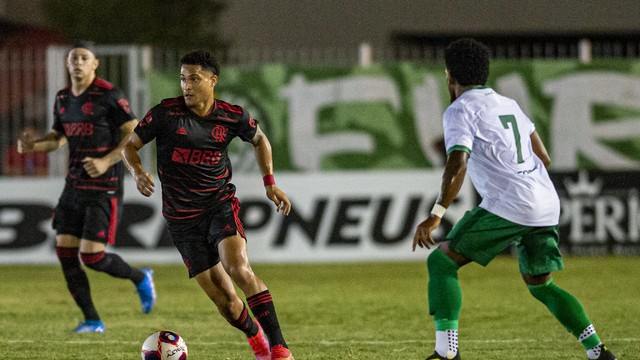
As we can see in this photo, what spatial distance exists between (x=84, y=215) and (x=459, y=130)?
431 centimetres

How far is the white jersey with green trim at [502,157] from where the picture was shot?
22.6 ft

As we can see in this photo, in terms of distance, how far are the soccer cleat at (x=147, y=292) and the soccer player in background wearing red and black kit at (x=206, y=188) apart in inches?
129

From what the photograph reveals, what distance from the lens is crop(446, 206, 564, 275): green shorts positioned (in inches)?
273

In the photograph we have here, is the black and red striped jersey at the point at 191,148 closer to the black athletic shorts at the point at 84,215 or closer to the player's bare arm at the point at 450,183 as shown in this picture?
the player's bare arm at the point at 450,183

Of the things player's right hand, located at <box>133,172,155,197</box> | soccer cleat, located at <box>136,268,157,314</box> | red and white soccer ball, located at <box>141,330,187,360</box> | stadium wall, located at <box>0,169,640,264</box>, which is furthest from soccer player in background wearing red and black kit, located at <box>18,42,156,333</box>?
stadium wall, located at <box>0,169,640,264</box>

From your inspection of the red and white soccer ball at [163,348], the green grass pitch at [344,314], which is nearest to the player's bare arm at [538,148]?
the green grass pitch at [344,314]

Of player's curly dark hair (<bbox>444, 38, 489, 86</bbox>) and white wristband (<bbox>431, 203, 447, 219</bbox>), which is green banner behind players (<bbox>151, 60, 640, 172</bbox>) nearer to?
player's curly dark hair (<bbox>444, 38, 489, 86</bbox>)

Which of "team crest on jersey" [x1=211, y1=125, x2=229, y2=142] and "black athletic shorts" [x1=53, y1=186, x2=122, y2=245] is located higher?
"team crest on jersey" [x1=211, y1=125, x2=229, y2=142]

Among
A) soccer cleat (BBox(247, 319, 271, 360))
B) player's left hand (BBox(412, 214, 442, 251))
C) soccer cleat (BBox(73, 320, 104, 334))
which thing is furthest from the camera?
soccer cleat (BBox(73, 320, 104, 334))

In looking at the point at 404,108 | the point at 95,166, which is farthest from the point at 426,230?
the point at 404,108

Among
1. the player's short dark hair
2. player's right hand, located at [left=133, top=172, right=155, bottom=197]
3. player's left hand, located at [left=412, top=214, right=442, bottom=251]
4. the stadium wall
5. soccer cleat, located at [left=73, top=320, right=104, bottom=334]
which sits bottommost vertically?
the stadium wall

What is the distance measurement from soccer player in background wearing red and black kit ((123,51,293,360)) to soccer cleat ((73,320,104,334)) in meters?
2.39

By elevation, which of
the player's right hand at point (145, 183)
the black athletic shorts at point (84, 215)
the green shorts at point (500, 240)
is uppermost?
the player's right hand at point (145, 183)

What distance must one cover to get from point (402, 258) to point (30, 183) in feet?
17.3
